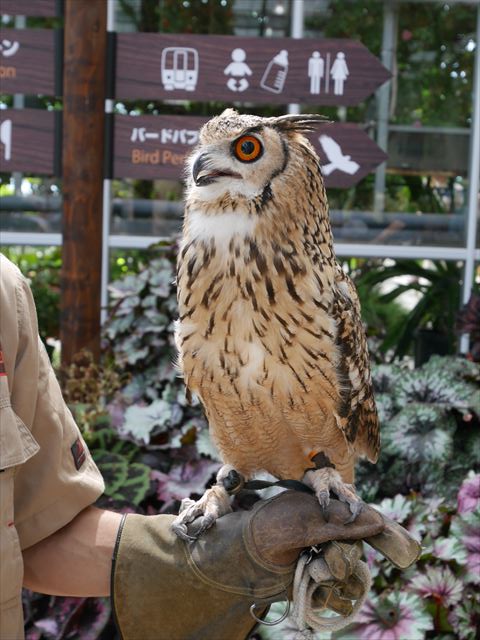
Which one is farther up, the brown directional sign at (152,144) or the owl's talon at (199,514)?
the brown directional sign at (152,144)

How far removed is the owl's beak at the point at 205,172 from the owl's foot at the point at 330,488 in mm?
815

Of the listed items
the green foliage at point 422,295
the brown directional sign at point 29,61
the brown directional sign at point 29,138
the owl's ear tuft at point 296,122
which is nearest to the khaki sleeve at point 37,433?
the owl's ear tuft at point 296,122

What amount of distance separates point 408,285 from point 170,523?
13.2 feet

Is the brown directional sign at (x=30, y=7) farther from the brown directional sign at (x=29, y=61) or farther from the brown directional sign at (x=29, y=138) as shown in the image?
the brown directional sign at (x=29, y=138)

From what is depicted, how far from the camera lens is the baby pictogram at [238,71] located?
13.8 feet

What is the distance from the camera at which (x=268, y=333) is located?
1766mm

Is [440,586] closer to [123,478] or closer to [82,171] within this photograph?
[123,478]

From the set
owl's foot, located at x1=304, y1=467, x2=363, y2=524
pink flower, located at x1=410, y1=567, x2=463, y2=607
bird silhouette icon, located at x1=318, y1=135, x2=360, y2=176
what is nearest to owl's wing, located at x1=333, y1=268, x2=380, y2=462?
owl's foot, located at x1=304, y1=467, x2=363, y2=524

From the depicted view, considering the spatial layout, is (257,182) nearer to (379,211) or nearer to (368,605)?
(368,605)

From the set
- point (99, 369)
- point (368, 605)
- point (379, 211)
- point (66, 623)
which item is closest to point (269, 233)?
point (368, 605)

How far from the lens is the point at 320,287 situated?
5.98ft

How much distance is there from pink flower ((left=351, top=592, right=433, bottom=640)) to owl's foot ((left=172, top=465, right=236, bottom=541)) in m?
0.93

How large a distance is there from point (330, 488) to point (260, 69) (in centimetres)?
289

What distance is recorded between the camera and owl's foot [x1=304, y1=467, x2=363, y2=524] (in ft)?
6.07
